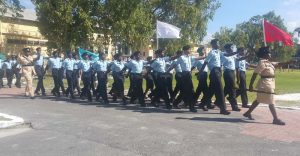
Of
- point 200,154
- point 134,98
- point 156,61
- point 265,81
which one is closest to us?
point 200,154

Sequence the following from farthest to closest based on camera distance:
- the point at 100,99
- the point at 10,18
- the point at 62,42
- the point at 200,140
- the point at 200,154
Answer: the point at 10,18 < the point at 62,42 < the point at 100,99 < the point at 200,140 < the point at 200,154

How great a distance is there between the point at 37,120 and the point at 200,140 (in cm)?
441

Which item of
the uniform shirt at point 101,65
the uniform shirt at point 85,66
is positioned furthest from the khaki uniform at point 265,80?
the uniform shirt at point 85,66

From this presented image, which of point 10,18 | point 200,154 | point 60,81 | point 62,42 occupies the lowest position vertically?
point 200,154

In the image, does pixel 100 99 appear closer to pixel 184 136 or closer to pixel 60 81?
pixel 60 81

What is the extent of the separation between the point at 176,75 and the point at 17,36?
31479 mm

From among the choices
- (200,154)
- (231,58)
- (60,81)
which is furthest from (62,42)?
(200,154)

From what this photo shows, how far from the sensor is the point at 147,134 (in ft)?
28.8

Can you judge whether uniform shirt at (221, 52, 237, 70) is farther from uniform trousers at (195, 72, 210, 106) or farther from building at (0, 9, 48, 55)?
building at (0, 9, 48, 55)

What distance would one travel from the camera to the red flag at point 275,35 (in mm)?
12188

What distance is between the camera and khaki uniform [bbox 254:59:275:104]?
10.0 metres

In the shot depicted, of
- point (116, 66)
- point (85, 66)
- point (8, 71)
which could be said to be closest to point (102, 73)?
point (116, 66)

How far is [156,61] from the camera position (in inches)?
525

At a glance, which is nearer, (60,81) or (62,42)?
(60,81)
